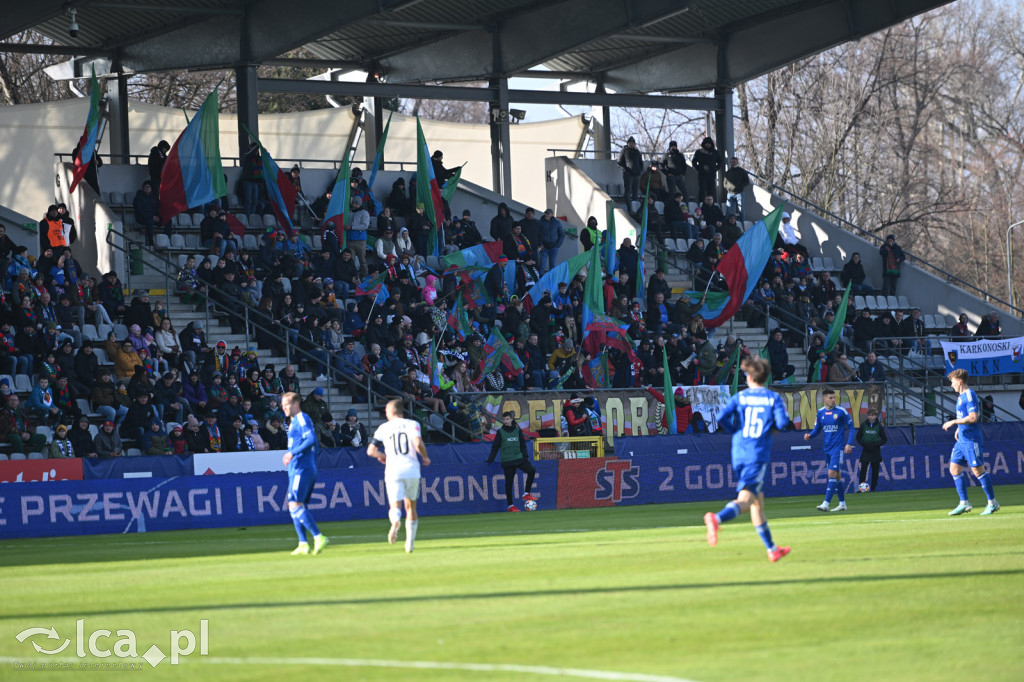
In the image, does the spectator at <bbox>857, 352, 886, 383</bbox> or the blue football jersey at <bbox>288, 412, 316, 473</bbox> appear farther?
the spectator at <bbox>857, 352, 886, 383</bbox>

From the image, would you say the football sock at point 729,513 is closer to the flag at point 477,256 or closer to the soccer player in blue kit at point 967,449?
the soccer player in blue kit at point 967,449

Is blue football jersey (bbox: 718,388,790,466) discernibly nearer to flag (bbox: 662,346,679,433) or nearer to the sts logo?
the sts logo

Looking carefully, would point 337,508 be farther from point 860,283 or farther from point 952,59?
point 952,59

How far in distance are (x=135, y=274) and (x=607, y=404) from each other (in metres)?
11.7

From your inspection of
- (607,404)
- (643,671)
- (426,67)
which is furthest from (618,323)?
(643,671)

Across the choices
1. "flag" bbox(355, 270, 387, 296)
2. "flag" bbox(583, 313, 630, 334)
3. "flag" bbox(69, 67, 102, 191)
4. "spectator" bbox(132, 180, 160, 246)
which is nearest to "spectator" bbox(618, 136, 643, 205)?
"flag" bbox(583, 313, 630, 334)

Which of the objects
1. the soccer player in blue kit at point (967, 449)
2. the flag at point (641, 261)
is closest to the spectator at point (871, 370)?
the flag at point (641, 261)

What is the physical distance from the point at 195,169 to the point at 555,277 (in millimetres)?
9066

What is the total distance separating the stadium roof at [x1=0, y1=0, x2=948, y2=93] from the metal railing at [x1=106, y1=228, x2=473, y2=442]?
5.97 m

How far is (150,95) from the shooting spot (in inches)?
2109

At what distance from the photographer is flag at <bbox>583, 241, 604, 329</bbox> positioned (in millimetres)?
33375

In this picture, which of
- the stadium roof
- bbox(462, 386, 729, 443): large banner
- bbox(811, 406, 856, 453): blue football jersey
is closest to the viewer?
bbox(811, 406, 856, 453): blue football jersey

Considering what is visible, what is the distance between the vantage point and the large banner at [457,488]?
22828 millimetres

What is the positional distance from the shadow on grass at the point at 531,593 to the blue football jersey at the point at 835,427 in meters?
10.5
